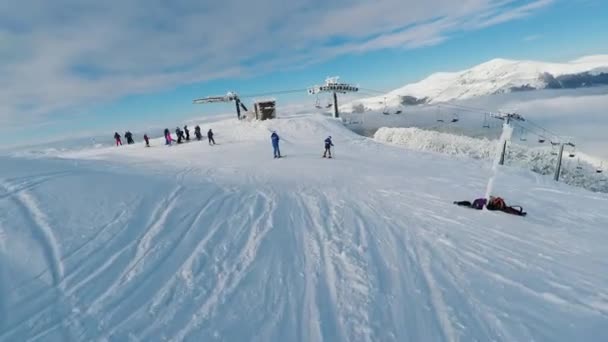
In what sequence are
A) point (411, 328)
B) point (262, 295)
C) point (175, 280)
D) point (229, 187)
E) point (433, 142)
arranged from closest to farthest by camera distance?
point (411, 328) < point (262, 295) < point (175, 280) < point (229, 187) < point (433, 142)

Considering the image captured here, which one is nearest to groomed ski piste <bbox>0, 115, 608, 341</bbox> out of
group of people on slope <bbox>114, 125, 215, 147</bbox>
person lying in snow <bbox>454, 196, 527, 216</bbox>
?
person lying in snow <bbox>454, 196, 527, 216</bbox>

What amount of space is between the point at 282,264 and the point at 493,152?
48862mm

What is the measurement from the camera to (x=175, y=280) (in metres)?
5.86

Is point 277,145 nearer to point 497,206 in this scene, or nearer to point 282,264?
point 497,206

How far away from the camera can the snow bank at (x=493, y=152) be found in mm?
43062

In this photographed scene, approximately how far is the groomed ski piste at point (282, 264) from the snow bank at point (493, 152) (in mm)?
31631

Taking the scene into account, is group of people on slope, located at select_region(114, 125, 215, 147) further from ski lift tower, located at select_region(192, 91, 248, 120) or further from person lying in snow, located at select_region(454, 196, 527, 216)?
person lying in snow, located at select_region(454, 196, 527, 216)

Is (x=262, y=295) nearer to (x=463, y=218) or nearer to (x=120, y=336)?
(x=120, y=336)

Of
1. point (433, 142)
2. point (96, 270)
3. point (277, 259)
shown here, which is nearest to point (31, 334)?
point (96, 270)

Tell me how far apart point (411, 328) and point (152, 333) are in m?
4.13

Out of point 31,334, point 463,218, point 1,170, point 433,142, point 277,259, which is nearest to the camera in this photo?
point 31,334

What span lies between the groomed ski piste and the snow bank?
31.6m

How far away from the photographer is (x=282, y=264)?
256 inches

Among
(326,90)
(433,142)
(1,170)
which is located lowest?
(433,142)
